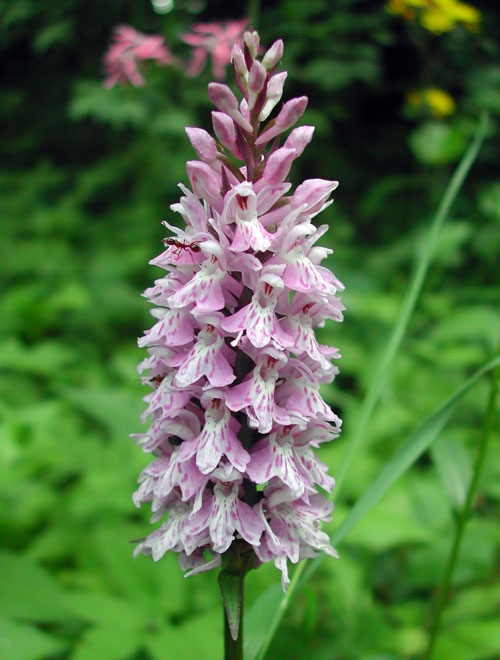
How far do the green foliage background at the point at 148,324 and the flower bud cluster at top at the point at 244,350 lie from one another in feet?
1.36

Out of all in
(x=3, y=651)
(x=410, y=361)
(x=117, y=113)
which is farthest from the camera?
(x=117, y=113)

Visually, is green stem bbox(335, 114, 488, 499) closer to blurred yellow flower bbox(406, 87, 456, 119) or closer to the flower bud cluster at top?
the flower bud cluster at top

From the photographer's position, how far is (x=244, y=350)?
1151mm

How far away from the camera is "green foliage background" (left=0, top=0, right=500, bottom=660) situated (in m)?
2.00

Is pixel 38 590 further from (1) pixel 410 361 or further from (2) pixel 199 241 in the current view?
(1) pixel 410 361

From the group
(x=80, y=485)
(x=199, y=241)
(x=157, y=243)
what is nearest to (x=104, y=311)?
(x=157, y=243)

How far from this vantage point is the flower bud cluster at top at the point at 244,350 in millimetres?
1106

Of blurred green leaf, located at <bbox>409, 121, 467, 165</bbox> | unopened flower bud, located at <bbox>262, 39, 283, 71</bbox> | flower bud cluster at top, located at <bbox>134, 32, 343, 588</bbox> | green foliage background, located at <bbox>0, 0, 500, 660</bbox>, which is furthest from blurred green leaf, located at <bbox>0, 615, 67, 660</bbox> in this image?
blurred green leaf, located at <bbox>409, 121, 467, 165</bbox>

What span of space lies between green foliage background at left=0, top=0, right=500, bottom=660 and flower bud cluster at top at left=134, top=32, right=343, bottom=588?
42 centimetres

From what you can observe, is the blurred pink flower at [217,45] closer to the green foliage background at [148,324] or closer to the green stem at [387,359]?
the green foliage background at [148,324]

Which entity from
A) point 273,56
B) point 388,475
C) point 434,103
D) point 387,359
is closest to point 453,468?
point 387,359

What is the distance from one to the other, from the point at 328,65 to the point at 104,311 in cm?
267

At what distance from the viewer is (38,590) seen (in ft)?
6.62

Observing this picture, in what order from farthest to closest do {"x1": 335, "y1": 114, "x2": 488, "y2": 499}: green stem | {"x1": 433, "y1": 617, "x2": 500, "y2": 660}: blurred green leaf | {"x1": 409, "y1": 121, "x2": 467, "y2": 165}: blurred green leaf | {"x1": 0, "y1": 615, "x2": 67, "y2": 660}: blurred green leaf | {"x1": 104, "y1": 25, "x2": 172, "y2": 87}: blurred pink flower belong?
{"x1": 104, "y1": 25, "x2": 172, "y2": 87}: blurred pink flower < {"x1": 409, "y1": 121, "x2": 467, "y2": 165}: blurred green leaf < {"x1": 433, "y1": 617, "x2": 500, "y2": 660}: blurred green leaf < {"x1": 0, "y1": 615, "x2": 67, "y2": 660}: blurred green leaf < {"x1": 335, "y1": 114, "x2": 488, "y2": 499}: green stem
